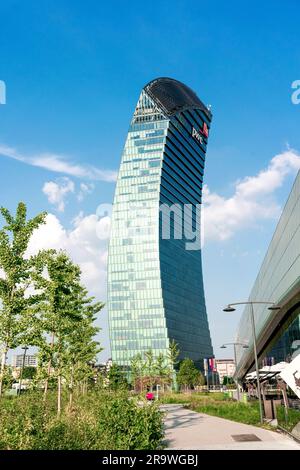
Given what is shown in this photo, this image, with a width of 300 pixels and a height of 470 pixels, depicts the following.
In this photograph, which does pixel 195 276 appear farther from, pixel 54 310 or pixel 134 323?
pixel 54 310

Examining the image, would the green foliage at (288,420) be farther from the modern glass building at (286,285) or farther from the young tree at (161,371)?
the young tree at (161,371)

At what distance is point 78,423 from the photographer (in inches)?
574

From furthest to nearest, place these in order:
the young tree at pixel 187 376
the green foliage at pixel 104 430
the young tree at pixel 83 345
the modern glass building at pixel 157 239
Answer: the modern glass building at pixel 157 239 < the young tree at pixel 187 376 < the young tree at pixel 83 345 < the green foliage at pixel 104 430

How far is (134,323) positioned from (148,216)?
3674cm

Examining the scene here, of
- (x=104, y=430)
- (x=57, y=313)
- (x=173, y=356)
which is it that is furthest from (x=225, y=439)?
(x=173, y=356)

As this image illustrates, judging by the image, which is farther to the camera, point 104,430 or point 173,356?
point 173,356

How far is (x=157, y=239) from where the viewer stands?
13900 centimetres

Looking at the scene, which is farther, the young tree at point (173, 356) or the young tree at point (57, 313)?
the young tree at point (173, 356)

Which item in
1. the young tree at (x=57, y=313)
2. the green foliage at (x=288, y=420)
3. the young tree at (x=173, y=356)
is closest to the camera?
the green foliage at (x=288, y=420)

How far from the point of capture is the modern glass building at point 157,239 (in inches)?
5290

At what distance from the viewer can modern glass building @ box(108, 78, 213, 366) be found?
13438 cm

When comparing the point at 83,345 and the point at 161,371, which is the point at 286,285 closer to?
the point at 83,345

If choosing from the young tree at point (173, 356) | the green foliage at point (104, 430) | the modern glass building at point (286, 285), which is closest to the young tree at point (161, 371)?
the young tree at point (173, 356)
